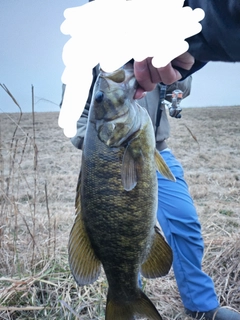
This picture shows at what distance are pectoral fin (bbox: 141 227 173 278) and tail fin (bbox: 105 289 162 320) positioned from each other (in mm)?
123

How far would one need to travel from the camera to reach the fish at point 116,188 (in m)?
1.28

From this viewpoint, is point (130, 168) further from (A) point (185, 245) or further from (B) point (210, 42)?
(A) point (185, 245)

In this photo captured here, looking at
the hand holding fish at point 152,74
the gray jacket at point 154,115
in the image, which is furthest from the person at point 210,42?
the gray jacket at point 154,115

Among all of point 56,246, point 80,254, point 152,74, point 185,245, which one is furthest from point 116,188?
point 56,246

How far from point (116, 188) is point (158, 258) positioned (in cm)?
37

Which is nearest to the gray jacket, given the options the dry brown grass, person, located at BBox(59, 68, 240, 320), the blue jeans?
person, located at BBox(59, 68, 240, 320)

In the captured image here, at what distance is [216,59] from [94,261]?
849 mm

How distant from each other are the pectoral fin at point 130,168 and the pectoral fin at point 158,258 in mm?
283

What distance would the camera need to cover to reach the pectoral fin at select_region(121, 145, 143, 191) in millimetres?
1238

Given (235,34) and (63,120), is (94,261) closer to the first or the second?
(63,120)

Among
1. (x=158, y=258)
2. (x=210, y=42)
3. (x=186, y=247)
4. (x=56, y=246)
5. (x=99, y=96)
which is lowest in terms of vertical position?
(x=56, y=246)

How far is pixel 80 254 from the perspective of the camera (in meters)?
1.37

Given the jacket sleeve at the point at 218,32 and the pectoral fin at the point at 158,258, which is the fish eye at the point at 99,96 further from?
the pectoral fin at the point at 158,258

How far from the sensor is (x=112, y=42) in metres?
0.78
